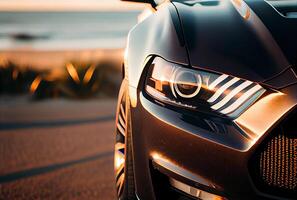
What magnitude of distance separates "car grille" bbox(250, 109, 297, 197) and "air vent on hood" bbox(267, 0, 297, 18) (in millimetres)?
683

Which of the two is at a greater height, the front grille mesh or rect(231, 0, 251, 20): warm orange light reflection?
rect(231, 0, 251, 20): warm orange light reflection

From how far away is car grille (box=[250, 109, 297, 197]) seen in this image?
1.75 m

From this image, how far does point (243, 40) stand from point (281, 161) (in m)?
0.56

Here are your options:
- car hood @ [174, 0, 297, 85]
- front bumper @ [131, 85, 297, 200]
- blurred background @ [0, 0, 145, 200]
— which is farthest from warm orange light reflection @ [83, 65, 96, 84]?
front bumper @ [131, 85, 297, 200]

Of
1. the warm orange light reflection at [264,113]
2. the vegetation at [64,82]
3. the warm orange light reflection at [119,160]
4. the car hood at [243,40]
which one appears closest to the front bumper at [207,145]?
the warm orange light reflection at [264,113]

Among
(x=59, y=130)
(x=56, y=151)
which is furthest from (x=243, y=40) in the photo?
(x=59, y=130)

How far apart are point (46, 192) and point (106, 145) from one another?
1441 millimetres

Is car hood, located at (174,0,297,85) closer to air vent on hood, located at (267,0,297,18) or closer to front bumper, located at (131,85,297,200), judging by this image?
air vent on hood, located at (267,0,297,18)

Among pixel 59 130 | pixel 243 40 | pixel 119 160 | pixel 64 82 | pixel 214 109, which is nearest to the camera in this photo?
pixel 214 109

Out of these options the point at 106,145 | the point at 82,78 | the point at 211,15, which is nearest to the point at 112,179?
the point at 106,145

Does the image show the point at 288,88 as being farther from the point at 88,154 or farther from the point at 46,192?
the point at 88,154

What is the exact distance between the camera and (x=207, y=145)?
1789 mm

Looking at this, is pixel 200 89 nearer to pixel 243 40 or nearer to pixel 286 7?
pixel 243 40

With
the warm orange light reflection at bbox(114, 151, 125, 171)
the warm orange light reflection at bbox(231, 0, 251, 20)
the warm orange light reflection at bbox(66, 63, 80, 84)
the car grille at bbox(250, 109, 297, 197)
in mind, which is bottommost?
the warm orange light reflection at bbox(66, 63, 80, 84)
